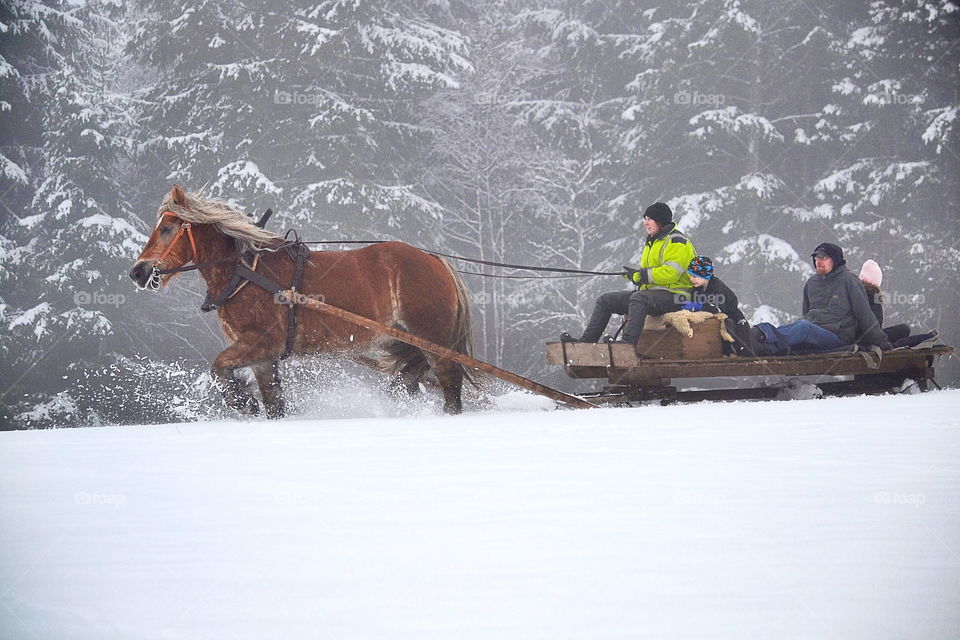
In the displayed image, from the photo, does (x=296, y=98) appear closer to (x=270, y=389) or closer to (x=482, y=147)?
(x=482, y=147)

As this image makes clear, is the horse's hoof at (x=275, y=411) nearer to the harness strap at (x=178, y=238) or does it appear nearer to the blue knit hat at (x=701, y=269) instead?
the harness strap at (x=178, y=238)

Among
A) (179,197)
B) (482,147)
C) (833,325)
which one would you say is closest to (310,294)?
(179,197)

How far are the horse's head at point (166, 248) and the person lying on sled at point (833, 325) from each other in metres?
4.86

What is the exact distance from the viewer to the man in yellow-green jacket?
7.47 meters

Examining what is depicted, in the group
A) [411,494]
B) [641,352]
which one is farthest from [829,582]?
[641,352]

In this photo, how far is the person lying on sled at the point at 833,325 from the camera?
783 centimetres

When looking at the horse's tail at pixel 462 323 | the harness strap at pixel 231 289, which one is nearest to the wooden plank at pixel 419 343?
the harness strap at pixel 231 289

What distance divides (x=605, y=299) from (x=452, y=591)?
549cm

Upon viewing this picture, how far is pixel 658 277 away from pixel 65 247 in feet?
44.5

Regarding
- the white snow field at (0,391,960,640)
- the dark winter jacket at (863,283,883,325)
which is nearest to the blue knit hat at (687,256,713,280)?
the dark winter jacket at (863,283,883,325)

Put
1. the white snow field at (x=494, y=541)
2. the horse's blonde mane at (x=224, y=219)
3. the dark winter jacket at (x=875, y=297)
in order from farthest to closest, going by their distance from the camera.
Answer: the dark winter jacket at (x=875, y=297)
the horse's blonde mane at (x=224, y=219)
the white snow field at (x=494, y=541)

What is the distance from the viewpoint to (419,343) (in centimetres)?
731

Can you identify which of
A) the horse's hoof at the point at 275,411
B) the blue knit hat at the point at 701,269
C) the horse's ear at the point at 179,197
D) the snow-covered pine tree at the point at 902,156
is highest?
the snow-covered pine tree at the point at 902,156

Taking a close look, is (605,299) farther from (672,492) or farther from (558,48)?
(558,48)
